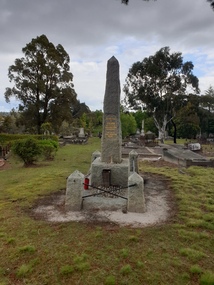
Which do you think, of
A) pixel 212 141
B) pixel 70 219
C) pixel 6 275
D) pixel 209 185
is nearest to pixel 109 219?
pixel 70 219

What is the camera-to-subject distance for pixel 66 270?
147 inches

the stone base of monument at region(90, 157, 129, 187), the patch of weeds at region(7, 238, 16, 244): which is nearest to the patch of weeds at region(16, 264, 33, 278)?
the patch of weeds at region(7, 238, 16, 244)

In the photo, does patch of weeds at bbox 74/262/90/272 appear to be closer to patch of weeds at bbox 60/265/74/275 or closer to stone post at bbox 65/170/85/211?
patch of weeds at bbox 60/265/74/275

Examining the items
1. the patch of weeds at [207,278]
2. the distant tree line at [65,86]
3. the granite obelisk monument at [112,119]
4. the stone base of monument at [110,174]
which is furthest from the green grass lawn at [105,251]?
the distant tree line at [65,86]

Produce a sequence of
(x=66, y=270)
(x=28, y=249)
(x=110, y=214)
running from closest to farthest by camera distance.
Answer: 1. (x=66, y=270)
2. (x=28, y=249)
3. (x=110, y=214)

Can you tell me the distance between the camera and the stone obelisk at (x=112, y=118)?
8.73 m

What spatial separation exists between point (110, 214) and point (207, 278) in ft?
9.40

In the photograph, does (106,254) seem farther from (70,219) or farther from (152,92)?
(152,92)

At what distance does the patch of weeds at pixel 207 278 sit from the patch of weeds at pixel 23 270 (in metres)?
2.78

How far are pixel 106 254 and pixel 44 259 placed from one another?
3.65 feet

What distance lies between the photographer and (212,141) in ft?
115

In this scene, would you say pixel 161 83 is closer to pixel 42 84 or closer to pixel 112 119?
pixel 42 84

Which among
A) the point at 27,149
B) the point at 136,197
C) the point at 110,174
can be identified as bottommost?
the point at 136,197

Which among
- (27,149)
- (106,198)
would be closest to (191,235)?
(106,198)
